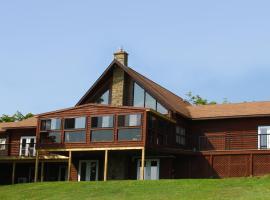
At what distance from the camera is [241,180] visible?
2977 cm

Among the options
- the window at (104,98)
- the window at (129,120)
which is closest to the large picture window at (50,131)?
the window at (104,98)

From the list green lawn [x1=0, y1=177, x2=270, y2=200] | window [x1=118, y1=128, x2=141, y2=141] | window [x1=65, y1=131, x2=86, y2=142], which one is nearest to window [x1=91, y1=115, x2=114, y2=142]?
window [x1=118, y1=128, x2=141, y2=141]

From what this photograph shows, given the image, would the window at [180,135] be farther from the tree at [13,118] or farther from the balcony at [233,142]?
the tree at [13,118]

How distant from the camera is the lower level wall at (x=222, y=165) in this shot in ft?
115

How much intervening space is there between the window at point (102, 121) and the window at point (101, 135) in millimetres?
372

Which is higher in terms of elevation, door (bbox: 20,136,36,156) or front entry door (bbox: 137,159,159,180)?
door (bbox: 20,136,36,156)

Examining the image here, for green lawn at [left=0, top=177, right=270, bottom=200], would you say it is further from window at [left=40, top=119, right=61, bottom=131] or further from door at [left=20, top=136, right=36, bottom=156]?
door at [left=20, top=136, right=36, bottom=156]

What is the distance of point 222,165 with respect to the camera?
119ft

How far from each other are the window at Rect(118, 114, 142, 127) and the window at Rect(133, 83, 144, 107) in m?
3.58

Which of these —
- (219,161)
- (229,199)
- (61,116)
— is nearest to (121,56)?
(61,116)

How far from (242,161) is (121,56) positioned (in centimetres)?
1111

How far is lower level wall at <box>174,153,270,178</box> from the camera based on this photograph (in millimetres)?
35138

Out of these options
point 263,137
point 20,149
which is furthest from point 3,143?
point 263,137

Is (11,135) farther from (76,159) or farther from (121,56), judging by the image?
(121,56)
